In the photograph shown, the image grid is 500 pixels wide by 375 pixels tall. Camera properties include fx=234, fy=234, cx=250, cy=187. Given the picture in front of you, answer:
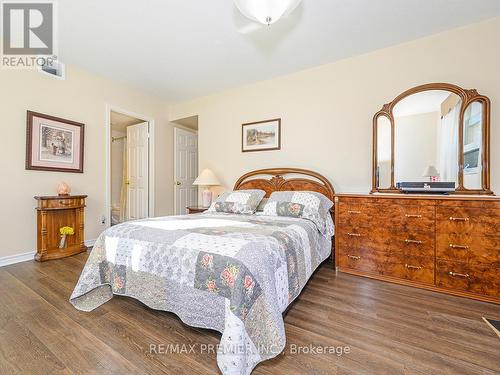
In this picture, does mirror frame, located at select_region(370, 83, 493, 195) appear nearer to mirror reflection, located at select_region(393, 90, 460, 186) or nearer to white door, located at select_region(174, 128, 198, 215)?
mirror reflection, located at select_region(393, 90, 460, 186)

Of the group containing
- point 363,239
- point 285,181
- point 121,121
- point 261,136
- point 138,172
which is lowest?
point 363,239

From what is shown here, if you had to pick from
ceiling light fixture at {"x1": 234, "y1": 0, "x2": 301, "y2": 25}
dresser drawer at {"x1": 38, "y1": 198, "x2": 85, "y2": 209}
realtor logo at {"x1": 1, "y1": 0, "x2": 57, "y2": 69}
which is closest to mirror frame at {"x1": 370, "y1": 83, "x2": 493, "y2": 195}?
ceiling light fixture at {"x1": 234, "y1": 0, "x2": 301, "y2": 25}

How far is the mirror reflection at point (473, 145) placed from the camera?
222cm

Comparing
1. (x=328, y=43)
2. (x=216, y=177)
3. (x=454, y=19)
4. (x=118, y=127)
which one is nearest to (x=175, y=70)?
(x=216, y=177)

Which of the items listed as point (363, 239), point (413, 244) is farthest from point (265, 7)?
point (413, 244)

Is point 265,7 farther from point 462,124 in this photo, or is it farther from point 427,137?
point 462,124

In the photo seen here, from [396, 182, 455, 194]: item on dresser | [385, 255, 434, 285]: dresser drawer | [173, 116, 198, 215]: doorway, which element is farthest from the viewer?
[173, 116, 198, 215]: doorway

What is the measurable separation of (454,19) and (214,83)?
9.45 feet

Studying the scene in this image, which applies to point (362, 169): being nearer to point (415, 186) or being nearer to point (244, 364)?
point (415, 186)

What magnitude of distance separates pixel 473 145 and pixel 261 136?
240 centimetres

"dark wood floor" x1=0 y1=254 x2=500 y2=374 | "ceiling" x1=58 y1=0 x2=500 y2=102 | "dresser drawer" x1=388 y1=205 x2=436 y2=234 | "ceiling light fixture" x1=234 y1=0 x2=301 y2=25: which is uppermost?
"ceiling" x1=58 y1=0 x2=500 y2=102

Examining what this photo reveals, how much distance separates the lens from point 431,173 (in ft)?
7.94

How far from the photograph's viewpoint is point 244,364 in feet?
3.66

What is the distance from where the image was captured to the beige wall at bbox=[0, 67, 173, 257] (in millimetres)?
2658
